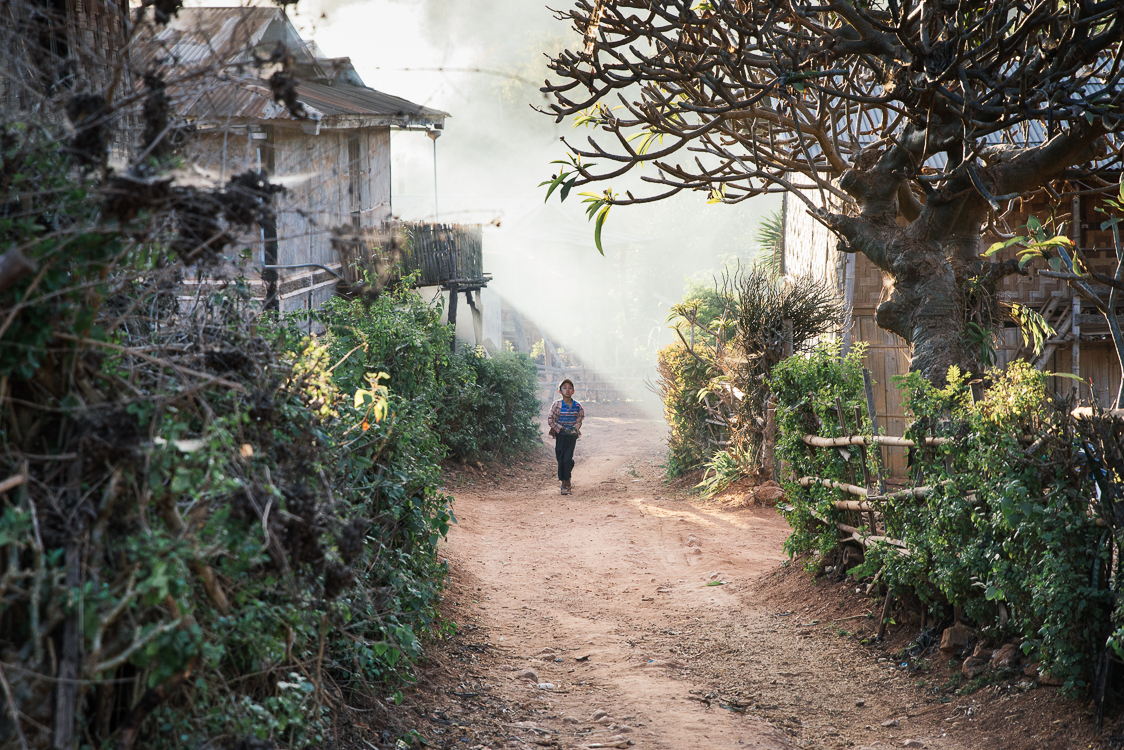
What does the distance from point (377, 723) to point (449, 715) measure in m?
0.54

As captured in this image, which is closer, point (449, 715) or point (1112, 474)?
point (1112, 474)

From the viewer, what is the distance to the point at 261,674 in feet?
8.85

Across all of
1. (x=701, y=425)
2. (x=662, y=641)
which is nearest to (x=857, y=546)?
(x=662, y=641)

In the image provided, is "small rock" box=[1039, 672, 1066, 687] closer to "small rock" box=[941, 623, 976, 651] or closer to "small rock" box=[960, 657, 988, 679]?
"small rock" box=[960, 657, 988, 679]

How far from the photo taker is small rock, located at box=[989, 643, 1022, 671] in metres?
4.20

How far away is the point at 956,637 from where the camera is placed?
4.68m

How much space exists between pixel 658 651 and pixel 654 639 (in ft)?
0.90

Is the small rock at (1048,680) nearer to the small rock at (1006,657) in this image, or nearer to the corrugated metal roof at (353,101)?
the small rock at (1006,657)

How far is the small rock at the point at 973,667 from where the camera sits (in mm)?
4386

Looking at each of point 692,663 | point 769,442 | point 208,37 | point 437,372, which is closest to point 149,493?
point 208,37

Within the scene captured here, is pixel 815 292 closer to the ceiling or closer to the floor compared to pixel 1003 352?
closer to the ceiling

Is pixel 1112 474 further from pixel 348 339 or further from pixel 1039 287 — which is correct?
pixel 1039 287

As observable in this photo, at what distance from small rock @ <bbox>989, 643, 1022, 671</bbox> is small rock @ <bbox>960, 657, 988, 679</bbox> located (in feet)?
0.36

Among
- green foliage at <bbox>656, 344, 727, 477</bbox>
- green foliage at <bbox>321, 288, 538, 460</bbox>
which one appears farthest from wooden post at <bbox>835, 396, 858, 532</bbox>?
green foliage at <bbox>656, 344, 727, 477</bbox>
